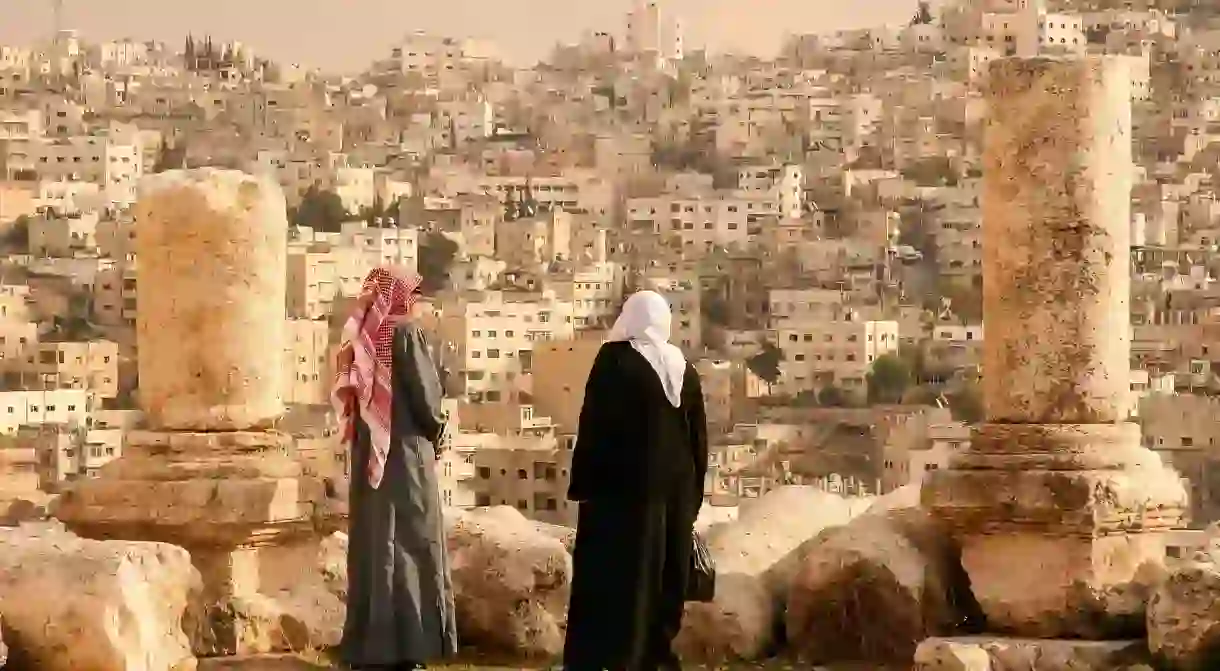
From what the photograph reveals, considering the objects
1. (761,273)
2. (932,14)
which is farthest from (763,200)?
(932,14)

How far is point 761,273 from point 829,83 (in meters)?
31.3

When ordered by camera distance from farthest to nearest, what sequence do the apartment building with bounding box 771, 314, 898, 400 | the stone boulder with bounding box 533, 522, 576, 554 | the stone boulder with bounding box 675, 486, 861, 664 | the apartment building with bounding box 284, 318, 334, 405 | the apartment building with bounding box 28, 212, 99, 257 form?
the apartment building with bounding box 28, 212, 99, 257 → the apartment building with bounding box 771, 314, 898, 400 → the apartment building with bounding box 284, 318, 334, 405 → the stone boulder with bounding box 533, 522, 576, 554 → the stone boulder with bounding box 675, 486, 861, 664

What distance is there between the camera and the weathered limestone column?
10.8 metres

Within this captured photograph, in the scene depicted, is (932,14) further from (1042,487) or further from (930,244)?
(1042,487)

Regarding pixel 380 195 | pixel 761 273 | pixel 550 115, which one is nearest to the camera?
pixel 761 273

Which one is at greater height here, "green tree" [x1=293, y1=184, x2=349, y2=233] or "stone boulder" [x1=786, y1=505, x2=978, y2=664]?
"green tree" [x1=293, y1=184, x2=349, y2=233]

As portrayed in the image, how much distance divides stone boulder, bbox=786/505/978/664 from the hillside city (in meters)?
26.3

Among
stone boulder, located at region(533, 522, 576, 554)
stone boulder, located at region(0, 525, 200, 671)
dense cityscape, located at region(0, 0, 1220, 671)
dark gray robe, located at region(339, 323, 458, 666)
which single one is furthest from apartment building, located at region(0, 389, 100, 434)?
dark gray robe, located at region(339, 323, 458, 666)

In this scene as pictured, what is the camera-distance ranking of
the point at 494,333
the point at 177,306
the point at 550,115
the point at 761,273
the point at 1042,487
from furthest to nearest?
1. the point at 550,115
2. the point at 761,273
3. the point at 494,333
4. the point at 177,306
5. the point at 1042,487

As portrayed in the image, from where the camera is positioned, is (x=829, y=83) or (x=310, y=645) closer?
(x=310, y=645)

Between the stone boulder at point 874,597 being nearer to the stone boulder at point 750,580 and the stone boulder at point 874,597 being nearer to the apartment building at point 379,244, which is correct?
the stone boulder at point 750,580

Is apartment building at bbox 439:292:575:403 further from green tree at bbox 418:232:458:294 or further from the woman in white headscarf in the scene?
the woman in white headscarf

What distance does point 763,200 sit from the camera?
311ft

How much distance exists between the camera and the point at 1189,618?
10.0m
